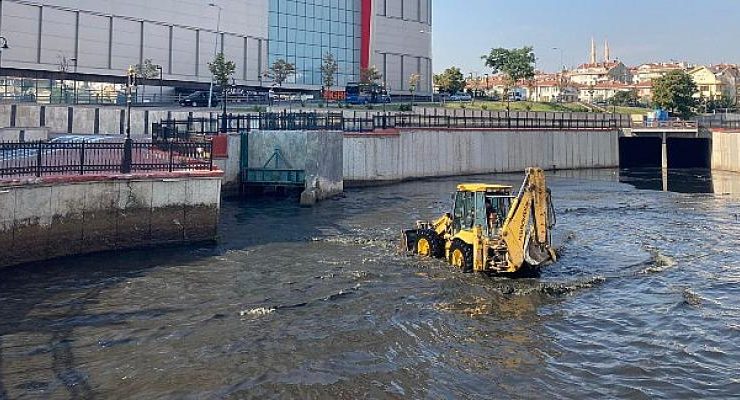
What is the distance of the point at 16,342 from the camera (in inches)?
479

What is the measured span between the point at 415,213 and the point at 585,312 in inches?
692

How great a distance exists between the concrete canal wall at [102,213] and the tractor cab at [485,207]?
388 inches

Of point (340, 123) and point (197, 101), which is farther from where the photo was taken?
point (197, 101)

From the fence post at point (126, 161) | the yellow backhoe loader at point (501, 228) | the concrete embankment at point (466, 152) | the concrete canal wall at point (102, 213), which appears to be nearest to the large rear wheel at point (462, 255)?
the yellow backhoe loader at point (501, 228)

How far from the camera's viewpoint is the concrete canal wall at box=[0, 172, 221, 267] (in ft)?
60.4

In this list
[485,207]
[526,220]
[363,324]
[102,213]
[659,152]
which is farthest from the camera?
[659,152]

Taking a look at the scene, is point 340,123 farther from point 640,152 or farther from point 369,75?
point 369,75

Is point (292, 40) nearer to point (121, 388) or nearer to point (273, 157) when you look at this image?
point (273, 157)

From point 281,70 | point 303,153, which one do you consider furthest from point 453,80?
point 303,153

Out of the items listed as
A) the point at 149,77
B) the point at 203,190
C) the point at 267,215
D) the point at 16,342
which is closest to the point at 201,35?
the point at 149,77

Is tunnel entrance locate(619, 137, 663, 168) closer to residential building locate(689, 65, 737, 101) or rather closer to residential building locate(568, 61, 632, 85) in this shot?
residential building locate(689, 65, 737, 101)

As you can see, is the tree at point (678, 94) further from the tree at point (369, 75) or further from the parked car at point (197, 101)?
the parked car at point (197, 101)

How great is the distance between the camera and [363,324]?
13.7 meters

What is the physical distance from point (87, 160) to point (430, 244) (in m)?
13.8
